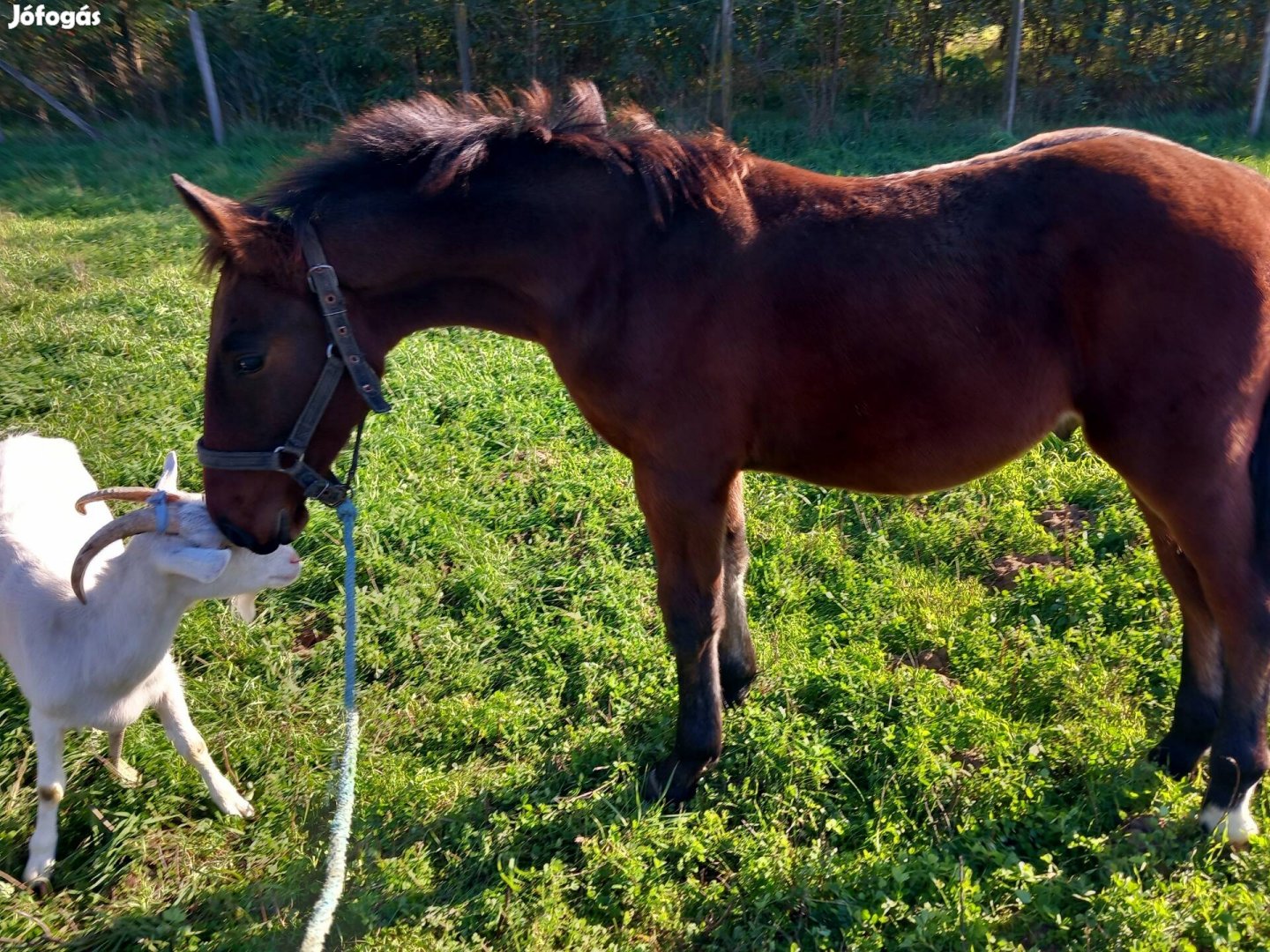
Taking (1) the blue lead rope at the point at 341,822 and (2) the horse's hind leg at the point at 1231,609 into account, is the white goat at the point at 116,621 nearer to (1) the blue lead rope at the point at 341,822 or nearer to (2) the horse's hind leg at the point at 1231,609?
(1) the blue lead rope at the point at 341,822

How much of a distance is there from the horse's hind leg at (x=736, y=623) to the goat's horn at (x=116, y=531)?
5.97 feet

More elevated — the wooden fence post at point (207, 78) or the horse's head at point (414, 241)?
the wooden fence post at point (207, 78)

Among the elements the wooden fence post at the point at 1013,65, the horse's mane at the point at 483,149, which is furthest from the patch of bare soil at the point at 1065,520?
the wooden fence post at the point at 1013,65

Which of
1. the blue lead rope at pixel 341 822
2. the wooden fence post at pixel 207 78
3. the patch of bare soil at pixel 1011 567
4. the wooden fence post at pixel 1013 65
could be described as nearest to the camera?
the blue lead rope at pixel 341 822

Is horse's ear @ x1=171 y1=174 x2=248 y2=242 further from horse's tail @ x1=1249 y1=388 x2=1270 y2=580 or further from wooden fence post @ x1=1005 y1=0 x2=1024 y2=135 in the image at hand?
wooden fence post @ x1=1005 y1=0 x2=1024 y2=135

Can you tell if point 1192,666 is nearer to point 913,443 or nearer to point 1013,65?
point 913,443

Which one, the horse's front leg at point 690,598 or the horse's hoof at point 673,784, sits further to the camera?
the horse's hoof at point 673,784

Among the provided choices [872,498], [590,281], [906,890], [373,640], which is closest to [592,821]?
[906,890]

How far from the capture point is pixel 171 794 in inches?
117

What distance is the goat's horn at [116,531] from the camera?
2.54m

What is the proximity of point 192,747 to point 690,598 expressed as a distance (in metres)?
1.72

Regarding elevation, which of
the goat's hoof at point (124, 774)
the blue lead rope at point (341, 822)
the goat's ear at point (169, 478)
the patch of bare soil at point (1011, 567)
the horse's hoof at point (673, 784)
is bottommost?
the horse's hoof at point (673, 784)

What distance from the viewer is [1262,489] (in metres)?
2.46

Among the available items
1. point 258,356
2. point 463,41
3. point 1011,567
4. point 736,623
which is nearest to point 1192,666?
point 1011,567
